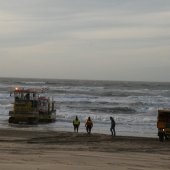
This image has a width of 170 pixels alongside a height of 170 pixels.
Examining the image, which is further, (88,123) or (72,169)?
(88,123)

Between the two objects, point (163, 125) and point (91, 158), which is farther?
point (163, 125)

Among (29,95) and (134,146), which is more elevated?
(29,95)

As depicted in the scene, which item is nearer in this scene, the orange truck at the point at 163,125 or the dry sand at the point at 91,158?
the dry sand at the point at 91,158

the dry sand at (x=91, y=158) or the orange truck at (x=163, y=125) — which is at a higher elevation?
the orange truck at (x=163, y=125)

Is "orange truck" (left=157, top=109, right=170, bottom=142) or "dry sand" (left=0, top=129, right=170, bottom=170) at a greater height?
"orange truck" (left=157, top=109, right=170, bottom=142)

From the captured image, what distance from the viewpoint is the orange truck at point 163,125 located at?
24.3 meters

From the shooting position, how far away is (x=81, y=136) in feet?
85.4

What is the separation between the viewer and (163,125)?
24594 millimetres

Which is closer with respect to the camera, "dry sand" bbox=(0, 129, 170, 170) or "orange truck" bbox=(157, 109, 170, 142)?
"dry sand" bbox=(0, 129, 170, 170)

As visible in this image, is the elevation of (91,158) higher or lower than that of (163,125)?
lower

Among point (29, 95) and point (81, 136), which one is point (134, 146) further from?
point (29, 95)

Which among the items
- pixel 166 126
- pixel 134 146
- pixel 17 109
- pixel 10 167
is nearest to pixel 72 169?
pixel 10 167

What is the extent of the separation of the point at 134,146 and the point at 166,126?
3.72m

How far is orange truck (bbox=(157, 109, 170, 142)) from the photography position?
79.8 ft
